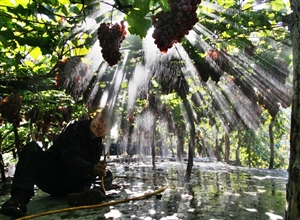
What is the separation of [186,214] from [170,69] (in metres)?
3.08

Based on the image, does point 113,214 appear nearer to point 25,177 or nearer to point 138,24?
point 25,177

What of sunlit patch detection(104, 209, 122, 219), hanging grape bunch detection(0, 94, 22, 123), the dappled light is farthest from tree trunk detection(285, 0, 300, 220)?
hanging grape bunch detection(0, 94, 22, 123)

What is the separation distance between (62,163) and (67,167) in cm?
13

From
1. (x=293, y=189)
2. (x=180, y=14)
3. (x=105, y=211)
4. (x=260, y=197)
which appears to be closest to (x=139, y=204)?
(x=105, y=211)

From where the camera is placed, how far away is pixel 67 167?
127 inches

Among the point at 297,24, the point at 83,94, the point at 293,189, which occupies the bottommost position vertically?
the point at 293,189

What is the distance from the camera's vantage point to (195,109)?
37.4 ft

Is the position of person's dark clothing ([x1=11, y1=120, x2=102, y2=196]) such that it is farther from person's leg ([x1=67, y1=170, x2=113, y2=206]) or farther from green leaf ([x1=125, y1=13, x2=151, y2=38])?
green leaf ([x1=125, y1=13, x2=151, y2=38])

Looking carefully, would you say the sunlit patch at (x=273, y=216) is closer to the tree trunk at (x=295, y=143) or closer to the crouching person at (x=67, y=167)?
the tree trunk at (x=295, y=143)

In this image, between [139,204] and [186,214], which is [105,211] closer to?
[139,204]

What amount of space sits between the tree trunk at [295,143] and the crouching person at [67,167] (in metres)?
1.85

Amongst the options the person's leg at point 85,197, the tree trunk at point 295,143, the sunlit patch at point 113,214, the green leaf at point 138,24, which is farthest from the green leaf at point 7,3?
the tree trunk at point 295,143

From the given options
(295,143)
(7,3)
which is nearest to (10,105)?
(7,3)

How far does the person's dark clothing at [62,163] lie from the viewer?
2936mm
